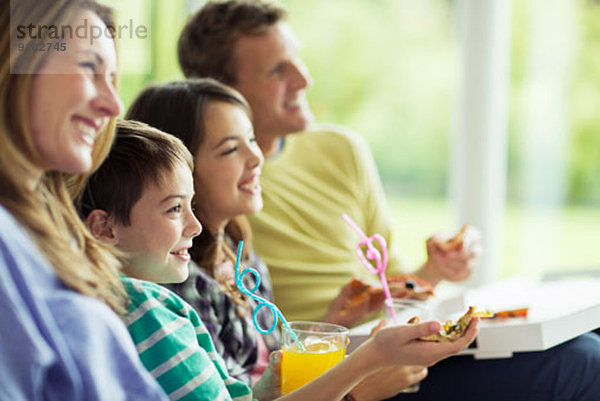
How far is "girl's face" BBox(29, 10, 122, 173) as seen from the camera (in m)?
0.92

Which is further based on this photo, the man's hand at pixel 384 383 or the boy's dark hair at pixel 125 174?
the man's hand at pixel 384 383

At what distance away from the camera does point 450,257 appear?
190 cm

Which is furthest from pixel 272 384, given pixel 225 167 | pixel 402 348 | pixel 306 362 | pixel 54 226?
pixel 54 226

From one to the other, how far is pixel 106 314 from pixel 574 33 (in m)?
2.52

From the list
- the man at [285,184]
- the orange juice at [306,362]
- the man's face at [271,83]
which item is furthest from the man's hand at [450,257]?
the orange juice at [306,362]

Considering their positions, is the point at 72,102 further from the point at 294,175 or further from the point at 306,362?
the point at 294,175

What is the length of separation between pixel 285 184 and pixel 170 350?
1.06 m

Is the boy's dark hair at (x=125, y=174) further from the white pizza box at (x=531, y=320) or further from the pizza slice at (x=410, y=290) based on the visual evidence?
the pizza slice at (x=410, y=290)

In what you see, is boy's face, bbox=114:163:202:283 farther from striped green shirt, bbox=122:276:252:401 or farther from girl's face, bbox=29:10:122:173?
girl's face, bbox=29:10:122:173

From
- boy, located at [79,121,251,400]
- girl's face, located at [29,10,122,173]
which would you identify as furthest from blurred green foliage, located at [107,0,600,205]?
girl's face, located at [29,10,122,173]

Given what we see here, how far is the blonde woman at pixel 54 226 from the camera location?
83 centimetres

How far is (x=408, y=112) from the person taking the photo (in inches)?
130

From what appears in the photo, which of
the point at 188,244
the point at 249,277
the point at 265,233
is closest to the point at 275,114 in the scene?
the point at 265,233

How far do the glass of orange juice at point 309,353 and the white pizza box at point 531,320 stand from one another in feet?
0.62
